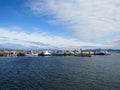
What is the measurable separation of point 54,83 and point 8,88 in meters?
9.64

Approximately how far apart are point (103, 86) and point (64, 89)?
788 cm

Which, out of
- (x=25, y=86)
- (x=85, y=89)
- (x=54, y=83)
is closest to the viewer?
(x=85, y=89)

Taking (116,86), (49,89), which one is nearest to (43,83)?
(49,89)

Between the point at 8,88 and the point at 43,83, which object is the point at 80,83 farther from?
the point at 8,88

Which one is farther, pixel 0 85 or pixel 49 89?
pixel 0 85

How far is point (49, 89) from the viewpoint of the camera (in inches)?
1455

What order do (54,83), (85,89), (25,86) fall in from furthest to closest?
(54,83)
(25,86)
(85,89)

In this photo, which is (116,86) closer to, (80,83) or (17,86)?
(80,83)

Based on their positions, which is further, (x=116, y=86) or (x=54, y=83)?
(x=54, y=83)

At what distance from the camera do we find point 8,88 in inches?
1476

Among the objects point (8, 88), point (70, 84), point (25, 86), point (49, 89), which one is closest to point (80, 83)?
point (70, 84)

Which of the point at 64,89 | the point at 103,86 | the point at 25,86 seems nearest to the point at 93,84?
the point at 103,86

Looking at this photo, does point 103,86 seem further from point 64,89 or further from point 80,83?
point 64,89

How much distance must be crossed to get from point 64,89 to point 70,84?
4126mm
